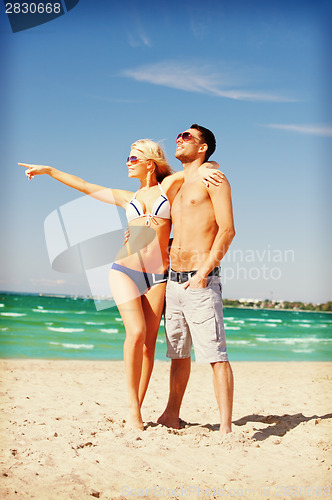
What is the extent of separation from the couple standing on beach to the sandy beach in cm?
37

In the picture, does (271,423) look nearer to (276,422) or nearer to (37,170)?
(276,422)

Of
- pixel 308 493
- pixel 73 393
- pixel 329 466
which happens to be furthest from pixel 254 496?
pixel 73 393

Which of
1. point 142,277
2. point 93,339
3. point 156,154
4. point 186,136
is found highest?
point 186,136

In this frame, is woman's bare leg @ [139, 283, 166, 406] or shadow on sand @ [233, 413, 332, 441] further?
shadow on sand @ [233, 413, 332, 441]

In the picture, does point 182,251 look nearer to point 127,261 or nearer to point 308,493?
point 127,261

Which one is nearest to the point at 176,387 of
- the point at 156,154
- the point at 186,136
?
the point at 156,154

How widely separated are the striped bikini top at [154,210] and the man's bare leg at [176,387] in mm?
1318

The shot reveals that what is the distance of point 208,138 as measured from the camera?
4.15 metres

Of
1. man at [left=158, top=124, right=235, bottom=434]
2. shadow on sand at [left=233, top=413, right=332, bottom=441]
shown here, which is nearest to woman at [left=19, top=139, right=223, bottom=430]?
man at [left=158, top=124, right=235, bottom=434]

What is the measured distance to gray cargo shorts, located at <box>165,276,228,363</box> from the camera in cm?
379

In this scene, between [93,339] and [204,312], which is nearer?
[204,312]

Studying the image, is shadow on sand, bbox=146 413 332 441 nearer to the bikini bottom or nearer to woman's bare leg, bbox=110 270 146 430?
woman's bare leg, bbox=110 270 146 430

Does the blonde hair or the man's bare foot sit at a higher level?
the blonde hair

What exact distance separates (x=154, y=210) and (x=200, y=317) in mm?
975
